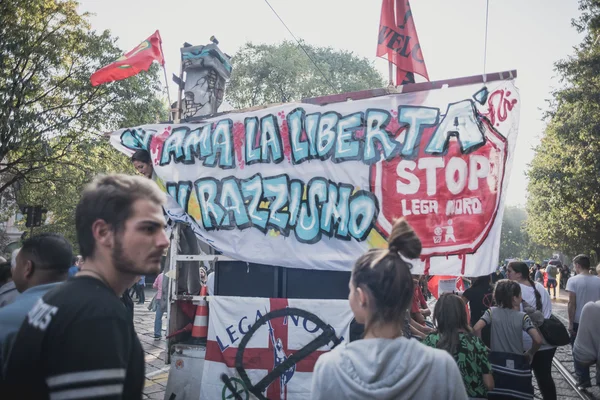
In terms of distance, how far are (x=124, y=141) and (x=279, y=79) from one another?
25.8 m

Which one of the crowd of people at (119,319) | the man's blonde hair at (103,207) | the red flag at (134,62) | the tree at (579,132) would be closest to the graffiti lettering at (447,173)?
the crowd of people at (119,319)

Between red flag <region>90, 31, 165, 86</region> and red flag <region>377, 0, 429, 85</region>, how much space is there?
12.1ft

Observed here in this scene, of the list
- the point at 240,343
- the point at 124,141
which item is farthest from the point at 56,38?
the point at 240,343

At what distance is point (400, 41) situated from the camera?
5414 mm

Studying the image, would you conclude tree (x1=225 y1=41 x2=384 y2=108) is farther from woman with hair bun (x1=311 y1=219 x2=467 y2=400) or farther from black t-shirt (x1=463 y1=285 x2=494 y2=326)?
woman with hair bun (x1=311 y1=219 x2=467 y2=400)

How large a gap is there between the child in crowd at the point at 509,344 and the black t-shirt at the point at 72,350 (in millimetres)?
4081

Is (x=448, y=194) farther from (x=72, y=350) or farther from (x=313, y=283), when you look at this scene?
(x=72, y=350)

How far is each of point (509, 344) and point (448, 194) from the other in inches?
64.8

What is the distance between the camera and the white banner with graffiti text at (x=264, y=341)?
445 centimetres

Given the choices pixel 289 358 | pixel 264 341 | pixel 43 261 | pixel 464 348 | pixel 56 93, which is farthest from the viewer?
pixel 56 93

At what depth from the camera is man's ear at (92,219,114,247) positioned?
1641 mm

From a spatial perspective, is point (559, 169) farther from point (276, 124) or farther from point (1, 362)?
point (1, 362)

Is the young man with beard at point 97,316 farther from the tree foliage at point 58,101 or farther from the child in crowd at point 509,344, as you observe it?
the tree foliage at point 58,101

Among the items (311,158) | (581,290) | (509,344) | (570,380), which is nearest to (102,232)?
(311,158)
